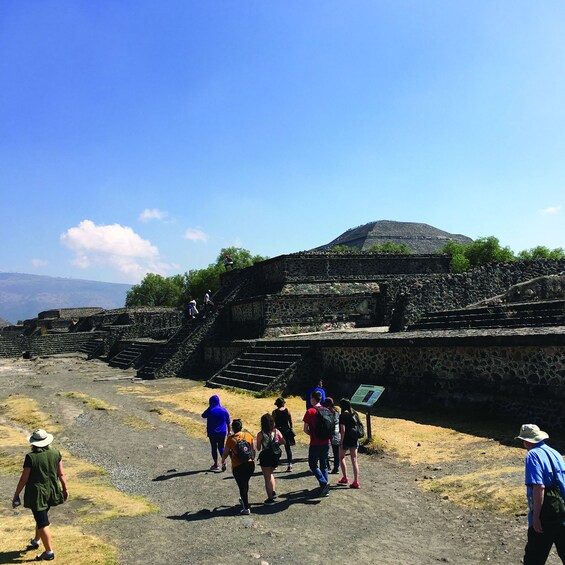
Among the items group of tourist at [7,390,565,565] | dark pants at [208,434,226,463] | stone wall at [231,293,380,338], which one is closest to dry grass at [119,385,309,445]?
dark pants at [208,434,226,463]

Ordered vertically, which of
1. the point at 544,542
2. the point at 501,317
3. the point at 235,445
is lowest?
the point at 544,542

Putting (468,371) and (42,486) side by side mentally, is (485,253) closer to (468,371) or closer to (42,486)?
(468,371)

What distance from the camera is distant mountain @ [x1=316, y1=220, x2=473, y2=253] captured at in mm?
64500

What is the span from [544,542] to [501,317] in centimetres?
1098

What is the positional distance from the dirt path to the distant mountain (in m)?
54.7

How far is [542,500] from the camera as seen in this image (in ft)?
12.6

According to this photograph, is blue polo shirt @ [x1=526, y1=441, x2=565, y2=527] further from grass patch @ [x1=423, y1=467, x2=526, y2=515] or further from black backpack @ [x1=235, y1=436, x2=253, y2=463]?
black backpack @ [x1=235, y1=436, x2=253, y2=463]

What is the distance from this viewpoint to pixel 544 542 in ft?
12.7

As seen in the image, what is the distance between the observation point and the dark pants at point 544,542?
3.86m

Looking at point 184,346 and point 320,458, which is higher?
point 184,346

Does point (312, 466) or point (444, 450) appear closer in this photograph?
point (312, 466)

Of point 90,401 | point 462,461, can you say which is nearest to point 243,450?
point 462,461

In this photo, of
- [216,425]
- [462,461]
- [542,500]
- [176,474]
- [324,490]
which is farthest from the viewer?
[216,425]

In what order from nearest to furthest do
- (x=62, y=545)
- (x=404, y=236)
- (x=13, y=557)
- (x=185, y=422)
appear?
(x=13, y=557)
(x=62, y=545)
(x=185, y=422)
(x=404, y=236)
